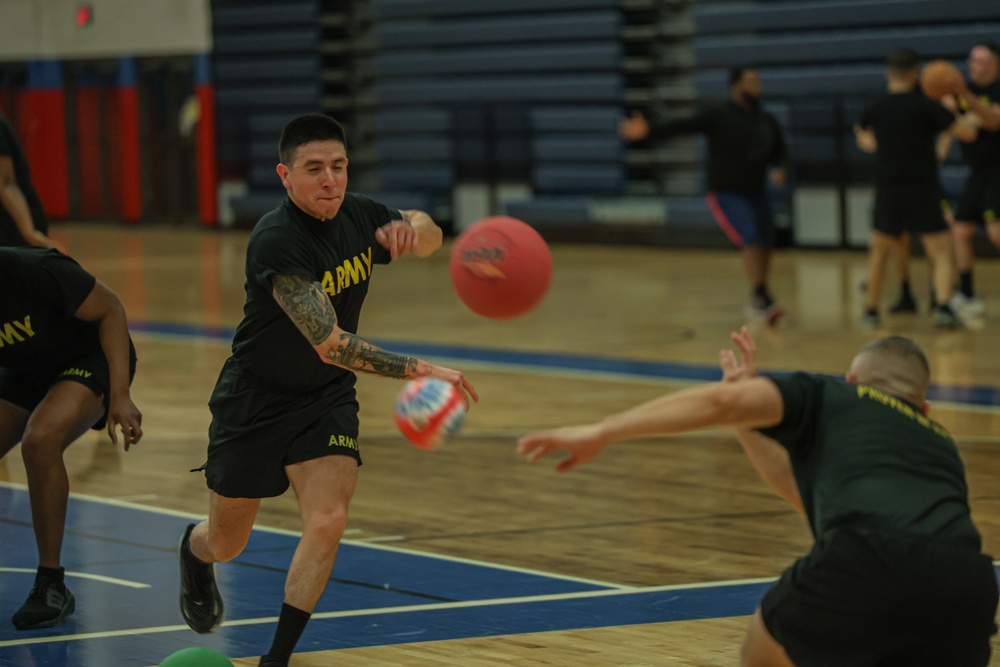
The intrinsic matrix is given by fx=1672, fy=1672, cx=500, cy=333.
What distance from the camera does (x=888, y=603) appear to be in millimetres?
3695

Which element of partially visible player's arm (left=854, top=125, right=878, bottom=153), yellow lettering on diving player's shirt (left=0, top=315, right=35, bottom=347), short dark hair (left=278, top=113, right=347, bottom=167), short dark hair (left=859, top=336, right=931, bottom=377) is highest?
short dark hair (left=278, top=113, right=347, bottom=167)

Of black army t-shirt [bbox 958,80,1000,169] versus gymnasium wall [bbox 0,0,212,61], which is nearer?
black army t-shirt [bbox 958,80,1000,169]

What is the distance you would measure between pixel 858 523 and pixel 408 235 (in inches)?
83.7

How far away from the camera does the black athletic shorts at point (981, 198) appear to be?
43.6ft

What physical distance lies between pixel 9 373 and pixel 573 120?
16.8 meters

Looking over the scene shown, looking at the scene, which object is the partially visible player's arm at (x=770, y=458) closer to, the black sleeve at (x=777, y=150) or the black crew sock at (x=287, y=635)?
the black crew sock at (x=287, y=635)

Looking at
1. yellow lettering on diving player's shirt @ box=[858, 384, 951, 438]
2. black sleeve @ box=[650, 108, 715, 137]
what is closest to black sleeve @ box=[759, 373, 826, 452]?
yellow lettering on diving player's shirt @ box=[858, 384, 951, 438]

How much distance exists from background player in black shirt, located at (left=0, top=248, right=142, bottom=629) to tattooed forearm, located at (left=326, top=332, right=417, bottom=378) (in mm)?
1202

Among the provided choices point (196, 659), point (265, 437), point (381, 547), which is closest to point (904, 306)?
point (381, 547)

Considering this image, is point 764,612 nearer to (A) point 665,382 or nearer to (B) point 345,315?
(B) point 345,315

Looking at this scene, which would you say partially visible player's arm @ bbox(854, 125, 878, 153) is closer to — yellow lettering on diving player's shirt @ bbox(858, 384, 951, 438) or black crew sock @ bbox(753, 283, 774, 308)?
black crew sock @ bbox(753, 283, 774, 308)

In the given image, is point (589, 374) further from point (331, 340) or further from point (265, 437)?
point (331, 340)

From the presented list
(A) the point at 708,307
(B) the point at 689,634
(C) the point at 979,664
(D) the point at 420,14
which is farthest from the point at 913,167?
(D) the point at 420,14

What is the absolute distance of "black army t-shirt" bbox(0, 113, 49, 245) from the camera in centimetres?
934
